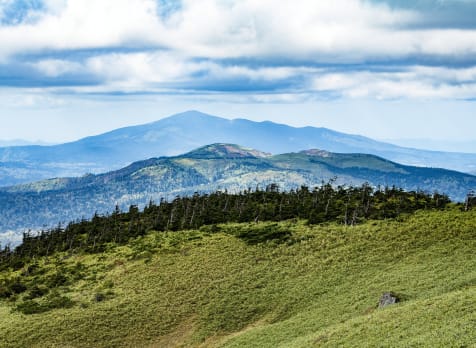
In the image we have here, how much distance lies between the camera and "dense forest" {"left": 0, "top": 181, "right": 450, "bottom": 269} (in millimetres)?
123062

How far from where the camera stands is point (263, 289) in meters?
85.2

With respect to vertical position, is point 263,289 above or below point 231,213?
below

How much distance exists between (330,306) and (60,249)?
287ft

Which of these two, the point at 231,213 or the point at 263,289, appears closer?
the point at 263,289

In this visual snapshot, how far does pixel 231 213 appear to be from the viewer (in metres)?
138

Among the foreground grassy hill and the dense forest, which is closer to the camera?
the foreground grassy hill

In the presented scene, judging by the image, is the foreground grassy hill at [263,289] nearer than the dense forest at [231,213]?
Yes

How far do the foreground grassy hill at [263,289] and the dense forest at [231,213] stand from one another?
32.5ft

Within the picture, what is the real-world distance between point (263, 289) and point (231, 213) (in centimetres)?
5396

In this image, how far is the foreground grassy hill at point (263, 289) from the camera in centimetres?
5791

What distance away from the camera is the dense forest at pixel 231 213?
123062 mm

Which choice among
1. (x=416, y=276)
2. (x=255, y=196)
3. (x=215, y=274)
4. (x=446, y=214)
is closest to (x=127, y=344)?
(x=215, y=274)

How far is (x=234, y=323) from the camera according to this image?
75.8m

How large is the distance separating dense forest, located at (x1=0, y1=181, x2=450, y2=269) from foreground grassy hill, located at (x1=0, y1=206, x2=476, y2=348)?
32.5ft
